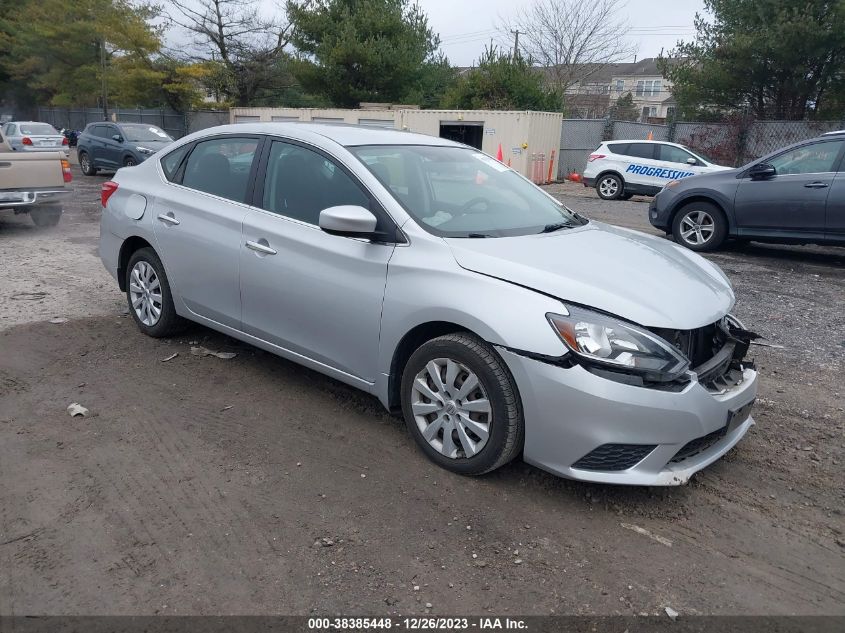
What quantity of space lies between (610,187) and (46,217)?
44.1 feet

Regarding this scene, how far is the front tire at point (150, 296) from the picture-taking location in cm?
506

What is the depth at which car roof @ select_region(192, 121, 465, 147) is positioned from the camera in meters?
4.25

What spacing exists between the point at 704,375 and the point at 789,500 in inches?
31.7

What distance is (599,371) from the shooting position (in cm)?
297

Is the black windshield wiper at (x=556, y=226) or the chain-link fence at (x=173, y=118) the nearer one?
the black windshield wiper at (x=556, y=226)

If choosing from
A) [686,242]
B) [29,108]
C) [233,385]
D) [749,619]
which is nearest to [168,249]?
[233,385]

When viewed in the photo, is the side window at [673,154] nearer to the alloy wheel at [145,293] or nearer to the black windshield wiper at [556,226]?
the black windshield wiper at [556,226]

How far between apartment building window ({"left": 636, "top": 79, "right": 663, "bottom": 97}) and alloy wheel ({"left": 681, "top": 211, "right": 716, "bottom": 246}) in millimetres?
78830

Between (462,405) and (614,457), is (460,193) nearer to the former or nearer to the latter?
(462,405)

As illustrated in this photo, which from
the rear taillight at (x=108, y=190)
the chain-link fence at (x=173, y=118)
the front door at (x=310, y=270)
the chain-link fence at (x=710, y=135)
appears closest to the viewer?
the front door at (x=310, y=270)

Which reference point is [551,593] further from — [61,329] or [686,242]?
[686,242]

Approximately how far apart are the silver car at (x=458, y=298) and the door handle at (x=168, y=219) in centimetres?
1

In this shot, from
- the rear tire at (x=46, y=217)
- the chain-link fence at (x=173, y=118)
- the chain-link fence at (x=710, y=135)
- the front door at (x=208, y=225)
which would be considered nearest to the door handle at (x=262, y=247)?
the front door at (x=208, y=225)

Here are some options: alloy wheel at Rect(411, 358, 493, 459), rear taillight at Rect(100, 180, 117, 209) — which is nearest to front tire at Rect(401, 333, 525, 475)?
alloy wheel at Rect(411, 358, 493, 459)
